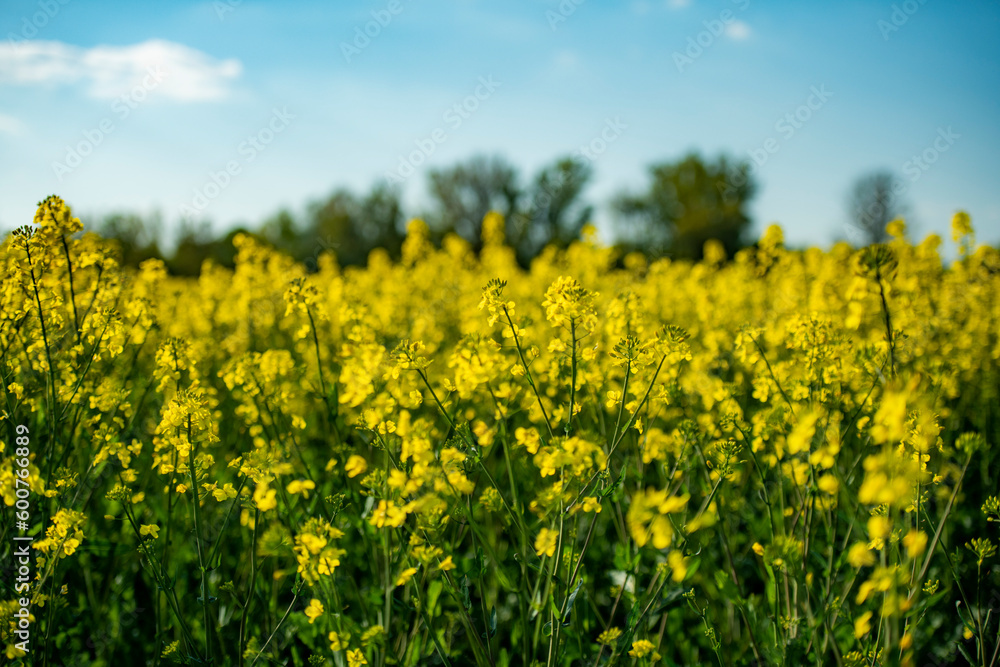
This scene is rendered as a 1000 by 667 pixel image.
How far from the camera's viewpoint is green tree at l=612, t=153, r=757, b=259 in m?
34.2

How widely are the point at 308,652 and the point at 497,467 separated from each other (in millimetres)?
1415

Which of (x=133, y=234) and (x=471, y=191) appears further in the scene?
(x=471, y=191)

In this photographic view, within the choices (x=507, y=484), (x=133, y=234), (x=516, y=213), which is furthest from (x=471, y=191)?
(x=507, y=484)

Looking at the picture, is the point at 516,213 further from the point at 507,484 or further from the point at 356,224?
the point at 507,484

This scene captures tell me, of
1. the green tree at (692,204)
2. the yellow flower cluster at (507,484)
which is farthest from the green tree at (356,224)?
the yellow flower cluster at (507,484)

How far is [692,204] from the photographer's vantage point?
37938mm

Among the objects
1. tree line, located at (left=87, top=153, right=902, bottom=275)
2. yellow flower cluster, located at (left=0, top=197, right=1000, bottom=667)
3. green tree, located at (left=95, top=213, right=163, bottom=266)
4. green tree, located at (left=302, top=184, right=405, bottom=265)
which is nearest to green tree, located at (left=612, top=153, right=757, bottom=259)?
tree line, located at (left=87, top=153, right=902, bottom=275)

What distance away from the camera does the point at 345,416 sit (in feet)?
13.9

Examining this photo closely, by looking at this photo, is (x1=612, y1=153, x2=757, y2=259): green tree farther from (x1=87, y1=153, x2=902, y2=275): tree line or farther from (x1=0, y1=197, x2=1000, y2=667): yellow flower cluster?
(x1=0, y1=197, x2=1000, y2=667): yellow flower cluster

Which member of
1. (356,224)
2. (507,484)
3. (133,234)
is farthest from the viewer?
(356,224)

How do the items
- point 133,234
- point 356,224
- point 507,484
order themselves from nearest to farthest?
1. point 507,484
2. point 133,234
3. point 356,224

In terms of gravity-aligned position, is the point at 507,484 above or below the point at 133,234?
below

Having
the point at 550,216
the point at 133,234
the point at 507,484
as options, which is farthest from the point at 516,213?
A: the point at 507,484

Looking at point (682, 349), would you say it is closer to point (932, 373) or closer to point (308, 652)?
point (932, 373)
